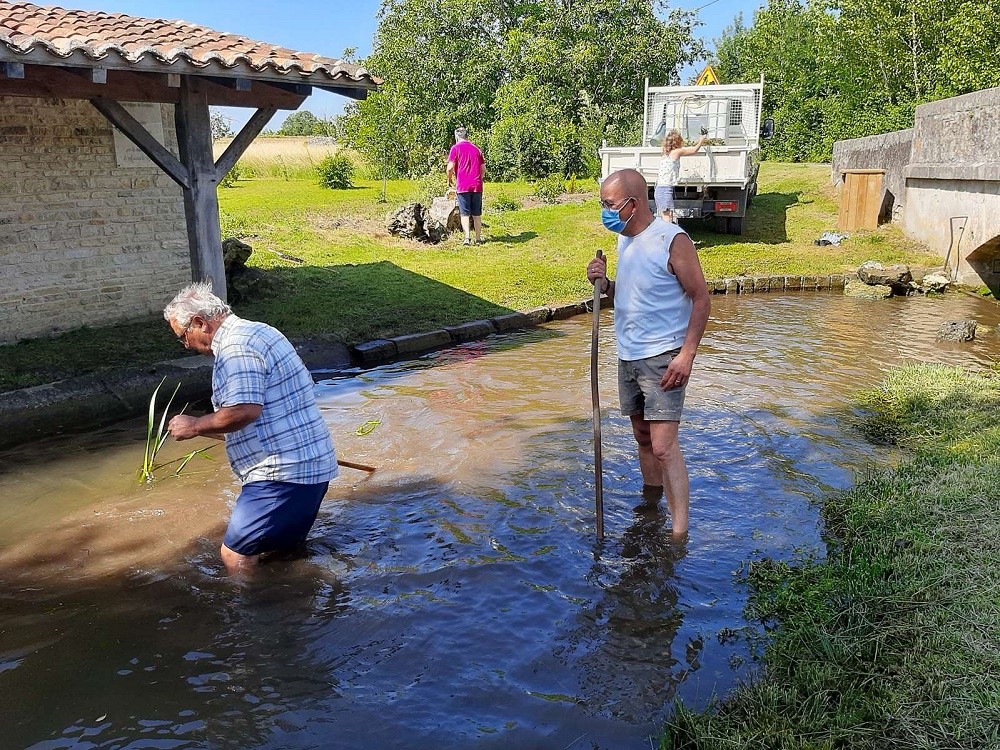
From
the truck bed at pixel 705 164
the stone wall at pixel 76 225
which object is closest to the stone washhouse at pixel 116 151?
the stone wall at pixel 76 225

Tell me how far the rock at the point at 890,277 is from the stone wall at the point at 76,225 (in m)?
10.1

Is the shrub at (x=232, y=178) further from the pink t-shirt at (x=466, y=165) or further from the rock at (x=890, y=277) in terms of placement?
the rock at (x=890, y=277)

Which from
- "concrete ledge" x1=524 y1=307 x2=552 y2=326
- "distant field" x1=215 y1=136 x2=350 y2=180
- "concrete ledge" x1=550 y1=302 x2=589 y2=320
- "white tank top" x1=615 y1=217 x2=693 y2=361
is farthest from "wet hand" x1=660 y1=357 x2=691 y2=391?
"distant field" x1=215 y1=136 x2=350 y2=180

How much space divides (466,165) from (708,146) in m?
4.28

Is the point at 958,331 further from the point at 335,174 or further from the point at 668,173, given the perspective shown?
the point at 335,174

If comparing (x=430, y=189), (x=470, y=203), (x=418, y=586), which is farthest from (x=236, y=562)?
(x=430, y=189)

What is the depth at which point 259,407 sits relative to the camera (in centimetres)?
418

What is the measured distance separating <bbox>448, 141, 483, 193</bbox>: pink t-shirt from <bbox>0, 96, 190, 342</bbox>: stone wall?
5574 millimetres

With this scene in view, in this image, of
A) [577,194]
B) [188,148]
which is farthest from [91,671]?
[577,194]

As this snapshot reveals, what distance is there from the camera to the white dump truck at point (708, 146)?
14539 millimetres

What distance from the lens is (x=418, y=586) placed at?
4.67 meters

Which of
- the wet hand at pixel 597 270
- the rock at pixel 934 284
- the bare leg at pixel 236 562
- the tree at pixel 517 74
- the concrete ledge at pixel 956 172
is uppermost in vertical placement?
the tree at pixel 517 74

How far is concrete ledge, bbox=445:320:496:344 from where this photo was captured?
35.1ft

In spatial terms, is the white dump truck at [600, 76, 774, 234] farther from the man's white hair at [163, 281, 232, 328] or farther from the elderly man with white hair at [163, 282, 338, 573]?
the man's white hair at [163, 281, 232, 328]
